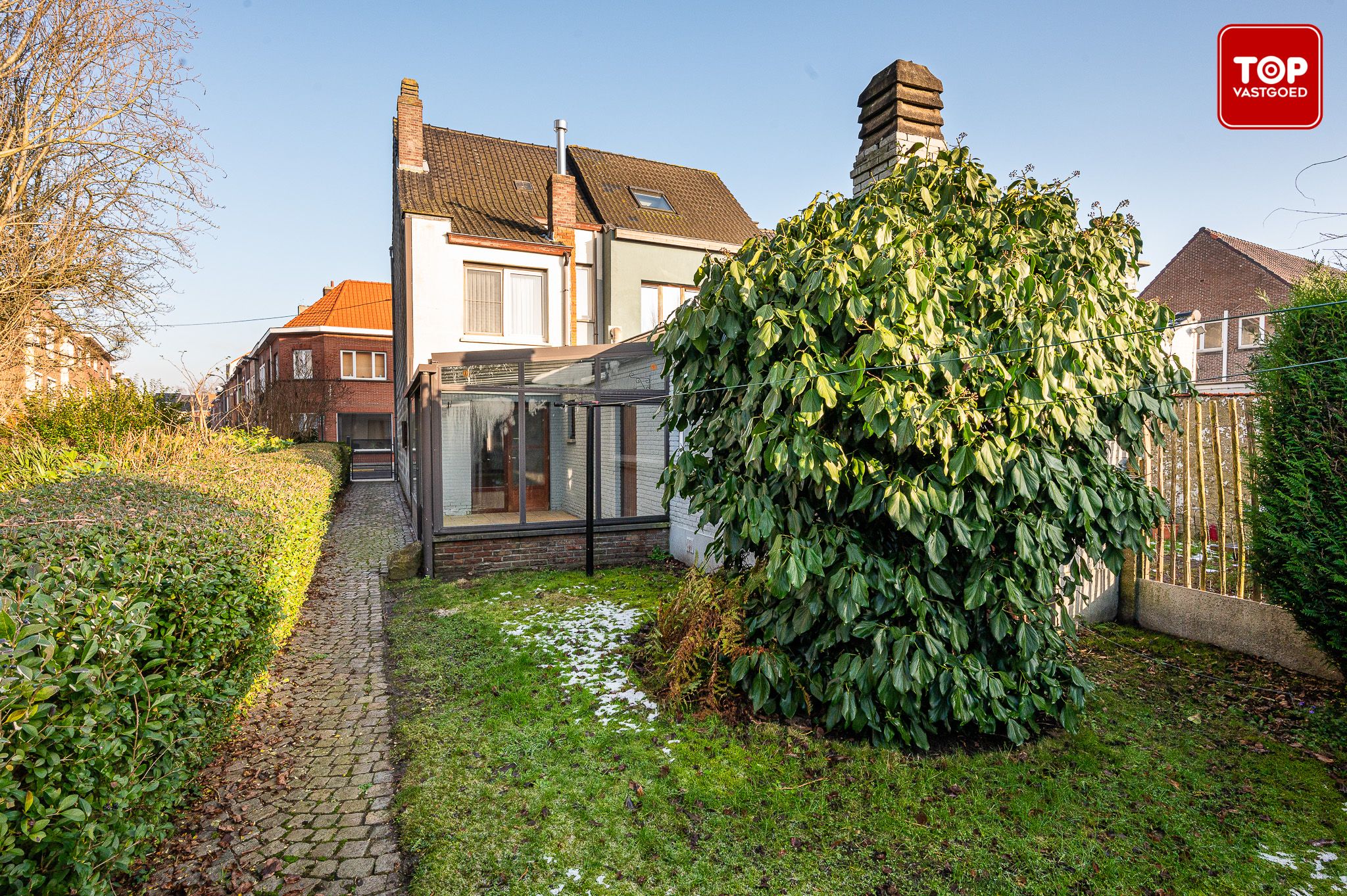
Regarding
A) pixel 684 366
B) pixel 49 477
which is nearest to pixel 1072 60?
pixel 684 366

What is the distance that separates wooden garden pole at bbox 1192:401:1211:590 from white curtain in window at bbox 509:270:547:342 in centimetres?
1276

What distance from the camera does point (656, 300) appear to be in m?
16.4

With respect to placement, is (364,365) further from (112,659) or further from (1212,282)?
(1212,282)

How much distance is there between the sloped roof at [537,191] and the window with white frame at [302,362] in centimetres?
1779

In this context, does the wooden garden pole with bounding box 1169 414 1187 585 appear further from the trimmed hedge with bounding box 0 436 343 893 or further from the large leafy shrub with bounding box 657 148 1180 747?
the trimmed hedge with bounding box 0 436 343 893

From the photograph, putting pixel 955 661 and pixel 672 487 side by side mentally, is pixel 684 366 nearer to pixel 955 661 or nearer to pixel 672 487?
pixel 672 487

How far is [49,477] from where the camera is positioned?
628 centimetres

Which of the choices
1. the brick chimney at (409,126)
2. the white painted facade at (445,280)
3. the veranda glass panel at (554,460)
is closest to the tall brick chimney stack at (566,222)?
the white painted facade at (445,280)

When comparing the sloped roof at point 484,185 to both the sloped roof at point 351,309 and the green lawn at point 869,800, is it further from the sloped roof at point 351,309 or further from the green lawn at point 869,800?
the sloped roof at point 351,309

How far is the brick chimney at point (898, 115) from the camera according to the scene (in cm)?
519

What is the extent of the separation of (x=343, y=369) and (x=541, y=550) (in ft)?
88.1

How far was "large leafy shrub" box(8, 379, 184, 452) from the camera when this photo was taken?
9.15 m

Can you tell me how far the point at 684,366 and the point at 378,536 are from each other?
9.35 meters

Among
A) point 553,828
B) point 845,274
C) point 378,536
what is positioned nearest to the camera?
point 553,828
